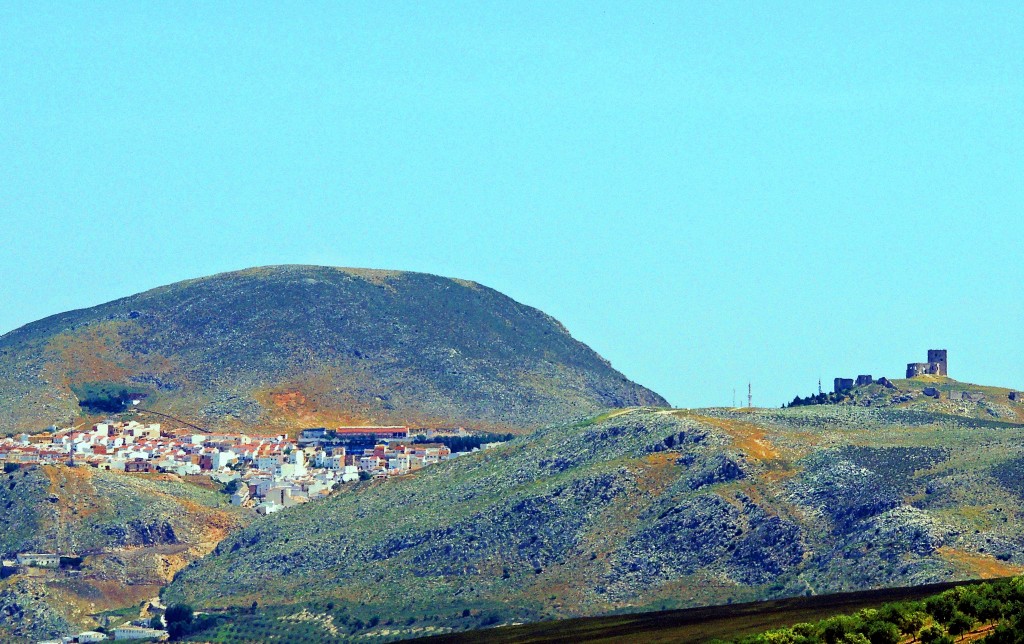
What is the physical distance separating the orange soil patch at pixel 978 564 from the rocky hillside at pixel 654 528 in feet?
0.66

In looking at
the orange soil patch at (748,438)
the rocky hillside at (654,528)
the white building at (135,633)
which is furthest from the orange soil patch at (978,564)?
the white building at (135,633)

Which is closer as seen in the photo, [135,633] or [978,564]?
[978,564]

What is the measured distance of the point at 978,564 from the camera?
5522 inches

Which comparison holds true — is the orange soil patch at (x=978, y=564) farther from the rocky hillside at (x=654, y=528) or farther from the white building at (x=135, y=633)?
the white building at (x=135, y=633)

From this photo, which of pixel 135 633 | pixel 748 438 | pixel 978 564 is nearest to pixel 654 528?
pixel 748 438

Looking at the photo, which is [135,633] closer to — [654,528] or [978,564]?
[654,528]

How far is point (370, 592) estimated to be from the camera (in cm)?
17000

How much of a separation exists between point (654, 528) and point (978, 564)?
2999 centimetres

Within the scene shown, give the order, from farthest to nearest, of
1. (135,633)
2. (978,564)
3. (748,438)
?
(748,438)
(135,633)
(978,564)

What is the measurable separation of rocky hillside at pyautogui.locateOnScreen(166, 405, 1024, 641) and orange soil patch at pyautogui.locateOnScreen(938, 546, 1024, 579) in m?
0.20

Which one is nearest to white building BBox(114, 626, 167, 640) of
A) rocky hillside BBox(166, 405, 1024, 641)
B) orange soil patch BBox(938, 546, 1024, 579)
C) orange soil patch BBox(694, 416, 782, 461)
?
rocky hillside BBox(166, 405, 1024, 641)

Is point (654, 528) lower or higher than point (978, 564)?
higher

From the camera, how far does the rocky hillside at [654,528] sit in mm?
150500

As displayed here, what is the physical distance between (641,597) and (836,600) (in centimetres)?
5558
